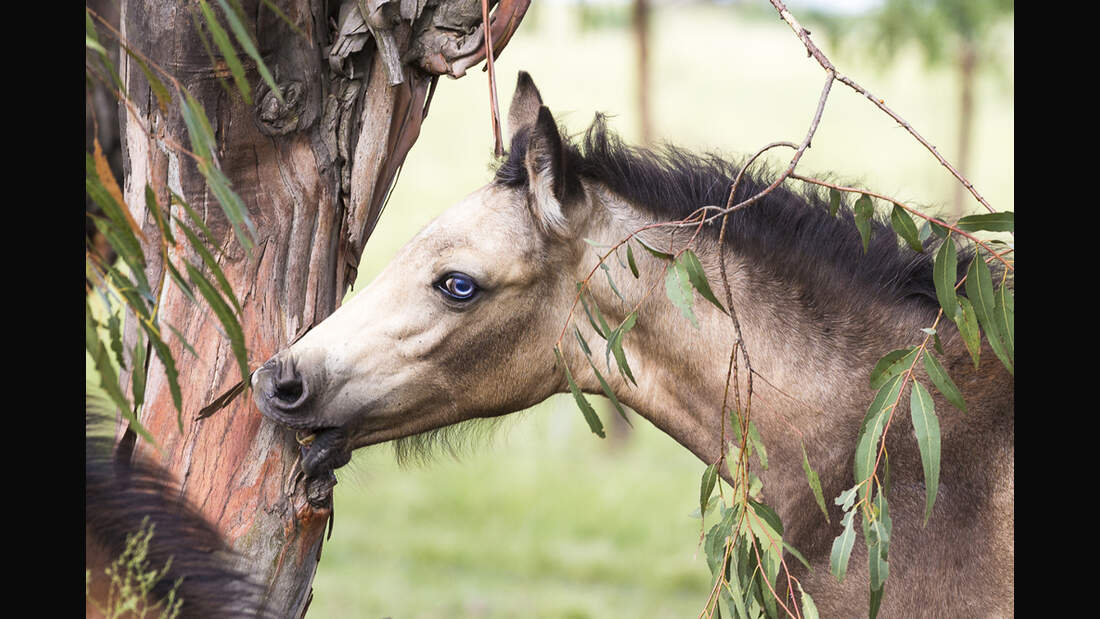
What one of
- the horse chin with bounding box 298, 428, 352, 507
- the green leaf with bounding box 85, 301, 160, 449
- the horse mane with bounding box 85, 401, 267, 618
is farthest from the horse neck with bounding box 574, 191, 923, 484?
the green leaf with bounding box 85, 301, 160, 449

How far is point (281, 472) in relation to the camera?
2277mm

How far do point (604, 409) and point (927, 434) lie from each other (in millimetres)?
6821

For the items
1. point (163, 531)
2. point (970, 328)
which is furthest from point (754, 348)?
point (163, 531)

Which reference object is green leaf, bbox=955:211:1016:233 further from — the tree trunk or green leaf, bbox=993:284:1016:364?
the tree trunk

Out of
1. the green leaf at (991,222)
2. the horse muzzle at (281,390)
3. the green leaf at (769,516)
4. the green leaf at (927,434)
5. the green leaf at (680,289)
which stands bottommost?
the green leaf at (769,516)

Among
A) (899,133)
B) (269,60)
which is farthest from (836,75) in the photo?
(899,133)

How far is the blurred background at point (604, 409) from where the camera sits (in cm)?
634

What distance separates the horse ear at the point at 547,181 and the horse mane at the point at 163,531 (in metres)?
1.02

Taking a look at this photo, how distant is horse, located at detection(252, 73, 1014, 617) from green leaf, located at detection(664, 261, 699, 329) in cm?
32

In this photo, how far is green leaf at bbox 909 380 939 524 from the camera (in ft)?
5.89

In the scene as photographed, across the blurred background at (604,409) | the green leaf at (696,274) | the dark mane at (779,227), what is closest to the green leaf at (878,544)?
the green leaf at (696,274)

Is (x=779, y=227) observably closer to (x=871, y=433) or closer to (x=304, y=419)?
(x=871, y=433)

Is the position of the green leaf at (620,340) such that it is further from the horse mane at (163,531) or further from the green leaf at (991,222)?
the horse mane at (163,531)

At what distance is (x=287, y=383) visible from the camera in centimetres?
222
